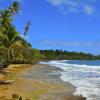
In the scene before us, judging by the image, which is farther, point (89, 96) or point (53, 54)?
point (53, 54)

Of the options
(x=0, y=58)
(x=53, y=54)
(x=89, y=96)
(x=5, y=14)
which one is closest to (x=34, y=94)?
(x=89, y=96)

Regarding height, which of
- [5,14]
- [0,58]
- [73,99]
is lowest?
[73,99]

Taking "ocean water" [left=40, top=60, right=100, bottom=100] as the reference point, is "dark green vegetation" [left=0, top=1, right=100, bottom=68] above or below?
above

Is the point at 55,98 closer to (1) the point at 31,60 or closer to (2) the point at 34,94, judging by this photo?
(2) the point at 34,94

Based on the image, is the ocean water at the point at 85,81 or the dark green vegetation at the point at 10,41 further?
the dark green vegetation at the point at 10,41

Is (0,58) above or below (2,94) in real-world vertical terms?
above

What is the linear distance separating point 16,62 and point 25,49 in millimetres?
3504

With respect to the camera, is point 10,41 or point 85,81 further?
point 10,41

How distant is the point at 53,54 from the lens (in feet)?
575

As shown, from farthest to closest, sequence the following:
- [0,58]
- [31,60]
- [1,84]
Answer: [31,60], [0,58], [1,84]

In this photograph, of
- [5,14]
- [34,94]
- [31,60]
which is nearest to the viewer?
[34,94]

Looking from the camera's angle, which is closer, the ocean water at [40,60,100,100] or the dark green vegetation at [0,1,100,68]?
the ocean water at [40,60,100,100]

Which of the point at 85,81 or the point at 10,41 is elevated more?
the point at 10,41

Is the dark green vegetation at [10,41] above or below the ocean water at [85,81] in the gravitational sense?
above
